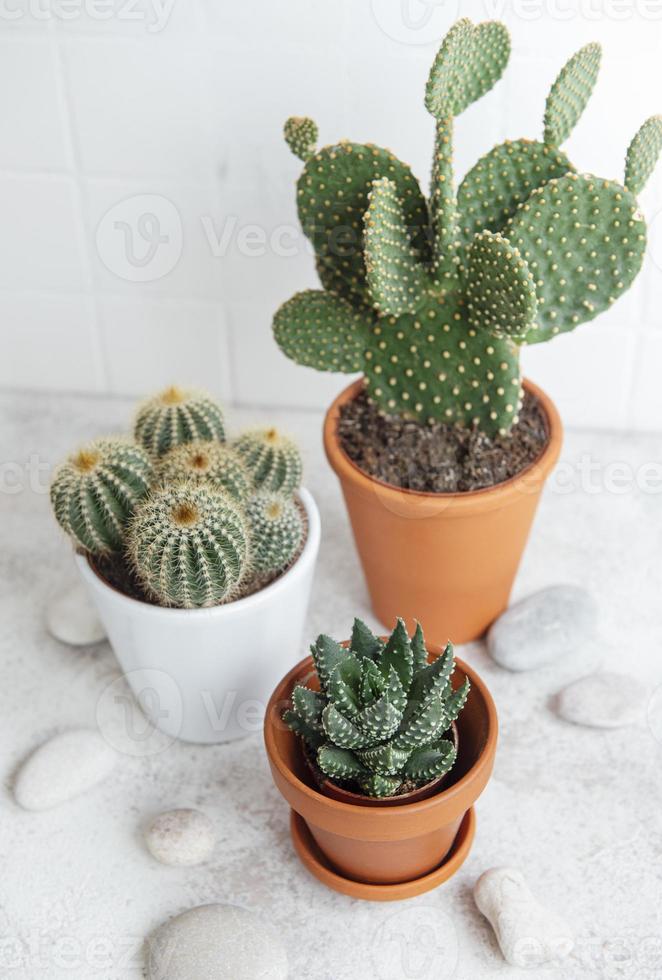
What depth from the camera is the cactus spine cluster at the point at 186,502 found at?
1.03 meters

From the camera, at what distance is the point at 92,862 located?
109cm

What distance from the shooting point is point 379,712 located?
93 cm

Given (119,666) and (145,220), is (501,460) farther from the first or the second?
(145,220)

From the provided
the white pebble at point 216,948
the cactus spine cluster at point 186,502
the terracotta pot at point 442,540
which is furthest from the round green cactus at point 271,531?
the white pebble at point 216,948

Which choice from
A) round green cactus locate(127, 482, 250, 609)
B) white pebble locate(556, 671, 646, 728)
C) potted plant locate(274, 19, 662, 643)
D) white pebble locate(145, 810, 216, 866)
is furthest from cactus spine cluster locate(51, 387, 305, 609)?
white pebble locate(556, 671, 646, 728)

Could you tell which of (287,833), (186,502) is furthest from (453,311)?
(287,833)

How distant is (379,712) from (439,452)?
1.26 ft

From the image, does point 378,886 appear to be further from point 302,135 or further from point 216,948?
point 302,135

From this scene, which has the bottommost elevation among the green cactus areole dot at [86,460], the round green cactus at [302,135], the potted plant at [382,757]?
the potted plant at [382,757]

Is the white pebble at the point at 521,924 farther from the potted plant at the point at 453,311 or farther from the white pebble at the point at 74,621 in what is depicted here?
the white pebble at the point at 74,621

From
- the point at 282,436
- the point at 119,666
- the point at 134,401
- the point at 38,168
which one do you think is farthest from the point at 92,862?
the point at 38,168

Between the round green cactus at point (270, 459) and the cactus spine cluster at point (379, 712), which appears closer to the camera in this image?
the cactus spine cluster at point (379, 712)

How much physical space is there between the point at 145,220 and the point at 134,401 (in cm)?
31

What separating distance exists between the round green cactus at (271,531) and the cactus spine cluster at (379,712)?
0.47ft
